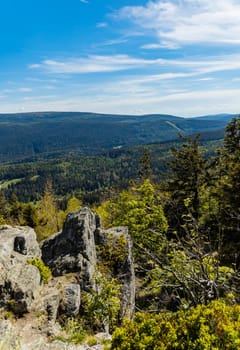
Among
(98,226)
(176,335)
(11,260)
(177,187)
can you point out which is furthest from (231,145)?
(176,335)

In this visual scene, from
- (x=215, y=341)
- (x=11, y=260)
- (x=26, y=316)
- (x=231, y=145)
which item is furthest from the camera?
(x=231, y=145)

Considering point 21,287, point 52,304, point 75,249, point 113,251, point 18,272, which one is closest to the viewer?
point 21,287

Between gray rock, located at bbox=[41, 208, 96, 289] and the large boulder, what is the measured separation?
6.55ft

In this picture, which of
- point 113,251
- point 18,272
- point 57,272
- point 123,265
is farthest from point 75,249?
point 18,272

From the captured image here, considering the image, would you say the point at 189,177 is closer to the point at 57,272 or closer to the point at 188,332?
the point at 57,272

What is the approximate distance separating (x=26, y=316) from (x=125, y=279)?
824 centimetres

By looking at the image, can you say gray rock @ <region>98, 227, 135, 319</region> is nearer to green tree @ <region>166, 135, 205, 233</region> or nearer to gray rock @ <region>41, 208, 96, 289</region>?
gray rock @ <region>41, 208, 96, 289</region>

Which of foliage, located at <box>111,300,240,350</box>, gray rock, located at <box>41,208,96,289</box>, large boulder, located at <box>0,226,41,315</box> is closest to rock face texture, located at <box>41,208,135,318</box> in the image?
gray rock, located at <box>41,208,96,289</box>

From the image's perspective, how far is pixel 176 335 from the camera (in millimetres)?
8172

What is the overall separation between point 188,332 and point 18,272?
11.7 m

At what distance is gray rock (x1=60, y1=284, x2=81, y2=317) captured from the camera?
16781 millimetres

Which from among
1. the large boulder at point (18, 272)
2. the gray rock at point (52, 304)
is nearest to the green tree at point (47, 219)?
the large boulder at point (18, 272)

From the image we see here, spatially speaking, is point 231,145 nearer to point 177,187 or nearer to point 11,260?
point 177,187

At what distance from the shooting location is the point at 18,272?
16.8 meters
